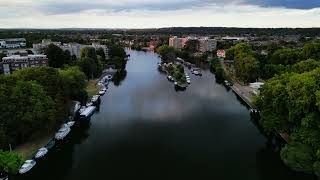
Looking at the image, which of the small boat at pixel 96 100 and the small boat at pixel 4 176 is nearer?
the small boat at pixel 4 176

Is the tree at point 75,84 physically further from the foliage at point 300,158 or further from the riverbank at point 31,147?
the foliage at point 300,158

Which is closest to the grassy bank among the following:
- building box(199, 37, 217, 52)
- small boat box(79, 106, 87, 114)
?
small boat box(79, 106, 87, 114)

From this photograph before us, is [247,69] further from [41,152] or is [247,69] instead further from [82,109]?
[41,152]

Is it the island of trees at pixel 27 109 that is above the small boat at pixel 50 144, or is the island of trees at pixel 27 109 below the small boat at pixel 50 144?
above

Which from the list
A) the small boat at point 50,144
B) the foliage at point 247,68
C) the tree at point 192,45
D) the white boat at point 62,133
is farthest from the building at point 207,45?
the small boat at point 50,144

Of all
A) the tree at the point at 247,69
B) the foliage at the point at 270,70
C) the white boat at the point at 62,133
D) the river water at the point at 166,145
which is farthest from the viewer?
the tree at the point at 247,69

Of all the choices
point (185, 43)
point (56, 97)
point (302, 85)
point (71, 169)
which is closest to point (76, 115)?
point (56, 97)

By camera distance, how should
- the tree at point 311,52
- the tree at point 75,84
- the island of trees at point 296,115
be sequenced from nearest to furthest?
the island of trees at point 296,115, the tree at point 75,84, the tree at point 311,52

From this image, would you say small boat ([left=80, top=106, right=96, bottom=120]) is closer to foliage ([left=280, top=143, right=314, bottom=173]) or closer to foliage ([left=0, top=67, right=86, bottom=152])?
foliage ([left=0, top=67, right=86, bottom=152])

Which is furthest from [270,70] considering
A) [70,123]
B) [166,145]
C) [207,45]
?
[207,45]
